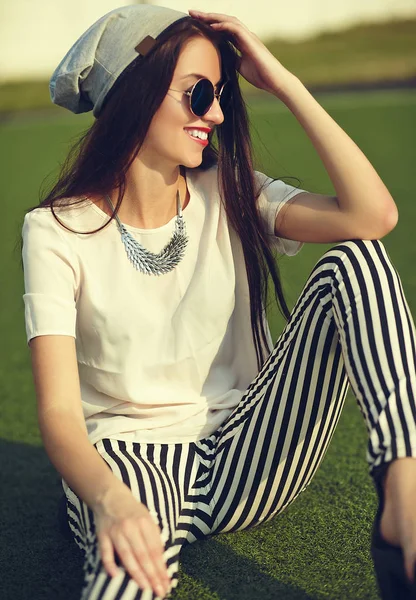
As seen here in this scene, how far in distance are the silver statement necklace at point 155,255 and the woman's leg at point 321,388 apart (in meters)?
0.37

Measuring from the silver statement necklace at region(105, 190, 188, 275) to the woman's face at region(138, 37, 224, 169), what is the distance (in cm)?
21

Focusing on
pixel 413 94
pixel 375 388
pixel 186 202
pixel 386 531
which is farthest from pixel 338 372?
pixel 413 94

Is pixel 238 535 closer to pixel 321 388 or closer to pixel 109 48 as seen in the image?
pixel 321 388

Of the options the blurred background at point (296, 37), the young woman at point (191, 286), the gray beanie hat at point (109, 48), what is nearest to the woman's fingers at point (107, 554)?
the young woman at point (191, 286)

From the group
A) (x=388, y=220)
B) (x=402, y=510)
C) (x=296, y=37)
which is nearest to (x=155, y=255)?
(x=388, y=220)

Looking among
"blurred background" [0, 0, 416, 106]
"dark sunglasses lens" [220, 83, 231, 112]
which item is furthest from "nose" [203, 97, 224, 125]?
"blurred background" [0, 0, 416, 106]

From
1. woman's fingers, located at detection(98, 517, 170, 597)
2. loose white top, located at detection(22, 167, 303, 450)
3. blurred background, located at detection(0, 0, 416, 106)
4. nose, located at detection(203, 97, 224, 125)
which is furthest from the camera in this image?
blurred background, located at detection(0, 0, 416, 106)

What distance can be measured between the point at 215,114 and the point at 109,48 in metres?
0.33

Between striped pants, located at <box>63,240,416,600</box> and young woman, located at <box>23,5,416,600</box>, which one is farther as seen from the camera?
young woman, located at <box>23,5,416,600</box>

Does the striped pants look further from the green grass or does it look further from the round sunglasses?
the green grass

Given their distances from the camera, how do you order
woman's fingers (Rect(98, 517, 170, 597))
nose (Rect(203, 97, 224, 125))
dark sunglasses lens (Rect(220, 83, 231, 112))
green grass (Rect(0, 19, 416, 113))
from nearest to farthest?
woman's fingers (Rect(98, 517, 170, 597)) → nose (Rect(203, 97, 224, 125)) → dark sunglasses lens (Rect(220, 83, 231, 112)) → green grass (Rect(0, 19, 416, 113))

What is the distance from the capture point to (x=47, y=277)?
7.40 ft

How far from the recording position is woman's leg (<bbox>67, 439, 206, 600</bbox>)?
188 centimetres

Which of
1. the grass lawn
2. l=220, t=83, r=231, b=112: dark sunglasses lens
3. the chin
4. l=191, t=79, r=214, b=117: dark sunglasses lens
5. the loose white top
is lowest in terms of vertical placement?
the grass lawn
